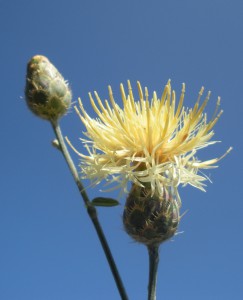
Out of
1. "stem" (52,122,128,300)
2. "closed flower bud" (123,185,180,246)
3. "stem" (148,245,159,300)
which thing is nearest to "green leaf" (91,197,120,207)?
"stem" (52,122,128,300)

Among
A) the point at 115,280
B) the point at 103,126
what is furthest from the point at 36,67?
the point at 115,280

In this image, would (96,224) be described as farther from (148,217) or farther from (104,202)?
(148,217)

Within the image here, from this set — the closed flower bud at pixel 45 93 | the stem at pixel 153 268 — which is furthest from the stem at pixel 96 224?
the closed flower bud at pixel 45 93

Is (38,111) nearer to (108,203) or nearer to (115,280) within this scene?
(108,203)

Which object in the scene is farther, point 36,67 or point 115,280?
point 36,67

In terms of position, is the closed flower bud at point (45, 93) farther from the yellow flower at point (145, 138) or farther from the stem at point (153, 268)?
the stem at point (153, 268)

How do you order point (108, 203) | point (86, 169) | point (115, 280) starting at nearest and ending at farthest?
point (115, 280), point (108, 203), point (86, 169)

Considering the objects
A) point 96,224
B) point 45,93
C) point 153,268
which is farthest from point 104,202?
point 45,93
